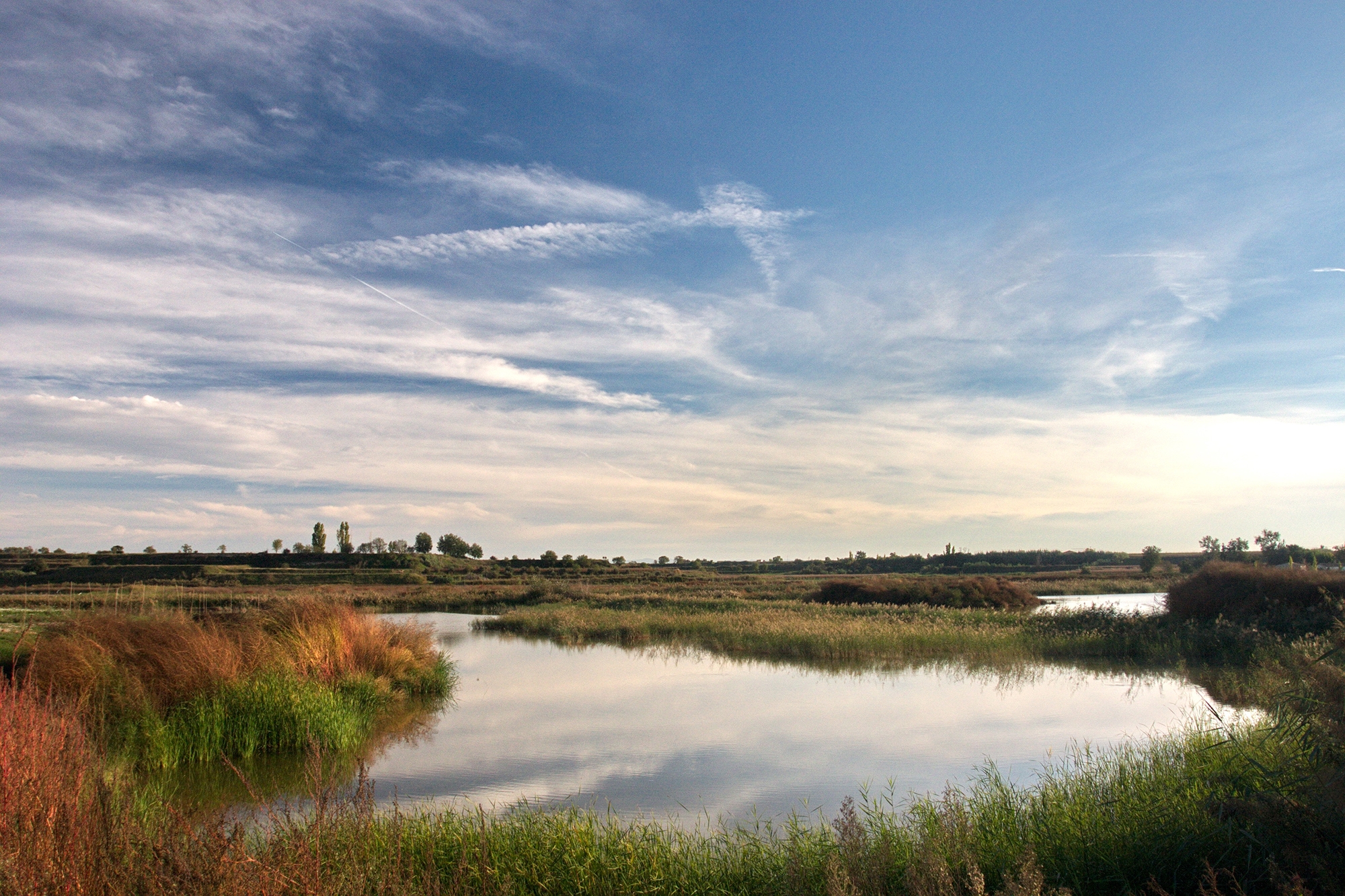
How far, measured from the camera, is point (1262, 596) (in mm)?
22406

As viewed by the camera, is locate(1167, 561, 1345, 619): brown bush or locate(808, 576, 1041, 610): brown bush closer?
locate(1167, 561, 1345, 619): brown bush

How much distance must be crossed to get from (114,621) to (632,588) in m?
39.4

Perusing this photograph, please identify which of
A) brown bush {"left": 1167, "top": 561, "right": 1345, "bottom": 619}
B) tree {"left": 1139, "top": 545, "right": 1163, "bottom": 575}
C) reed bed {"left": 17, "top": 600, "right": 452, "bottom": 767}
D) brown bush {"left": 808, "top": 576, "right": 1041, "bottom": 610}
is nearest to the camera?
reed bed {"left": 17, "top": 600, "right": 452, "bottom": 767}

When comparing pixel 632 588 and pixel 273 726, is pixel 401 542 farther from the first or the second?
pixel 273 726

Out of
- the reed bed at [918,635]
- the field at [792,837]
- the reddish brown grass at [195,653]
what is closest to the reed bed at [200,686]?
the reddish brown grass at [195,653]

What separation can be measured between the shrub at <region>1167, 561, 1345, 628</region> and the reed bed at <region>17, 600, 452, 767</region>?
73.8 feet

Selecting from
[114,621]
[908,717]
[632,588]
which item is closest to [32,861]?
[114,621]

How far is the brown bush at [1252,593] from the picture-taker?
70.3 ft

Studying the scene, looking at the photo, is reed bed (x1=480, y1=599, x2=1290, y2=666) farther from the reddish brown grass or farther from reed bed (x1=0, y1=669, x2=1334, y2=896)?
reed bed (x1=0, y1=669, x2=1334, y2=896)

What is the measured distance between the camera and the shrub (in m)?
20.4

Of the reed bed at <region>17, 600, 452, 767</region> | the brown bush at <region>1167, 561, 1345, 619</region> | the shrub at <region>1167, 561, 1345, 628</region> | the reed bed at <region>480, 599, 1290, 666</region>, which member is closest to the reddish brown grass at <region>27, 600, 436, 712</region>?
the reed bed at <region>17, 600, 452, 767</region>

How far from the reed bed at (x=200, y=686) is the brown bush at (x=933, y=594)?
27128 mm

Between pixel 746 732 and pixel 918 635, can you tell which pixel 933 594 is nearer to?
pixel 918 635

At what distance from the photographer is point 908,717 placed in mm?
13344
